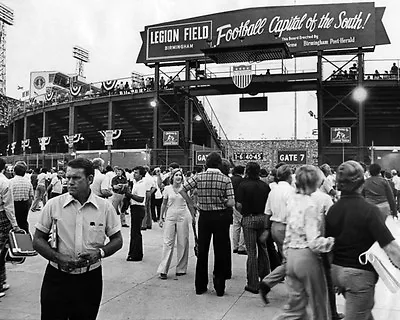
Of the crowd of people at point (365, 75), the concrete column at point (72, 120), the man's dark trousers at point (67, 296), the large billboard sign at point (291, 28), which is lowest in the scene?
the man's dark trousers at point (67, 296)

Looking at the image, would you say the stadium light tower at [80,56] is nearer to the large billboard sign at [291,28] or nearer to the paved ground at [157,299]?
the large billboard sign at [291,28]

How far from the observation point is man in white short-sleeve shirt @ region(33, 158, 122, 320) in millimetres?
2854

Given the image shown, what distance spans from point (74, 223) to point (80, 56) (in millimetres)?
81321

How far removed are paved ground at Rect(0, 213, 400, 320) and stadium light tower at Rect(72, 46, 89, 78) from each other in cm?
7504

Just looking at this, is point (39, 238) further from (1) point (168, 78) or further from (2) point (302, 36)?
(1) point (168, 78)

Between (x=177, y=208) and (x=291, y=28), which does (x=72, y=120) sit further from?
(x=177, y=208)

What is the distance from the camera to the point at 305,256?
3.44 m

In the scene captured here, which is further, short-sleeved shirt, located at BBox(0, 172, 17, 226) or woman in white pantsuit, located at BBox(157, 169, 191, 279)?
woman in white pantsuit, located at BBox(157, 169, 191, 279)

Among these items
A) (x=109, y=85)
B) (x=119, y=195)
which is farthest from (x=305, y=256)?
(x=109, y=85)

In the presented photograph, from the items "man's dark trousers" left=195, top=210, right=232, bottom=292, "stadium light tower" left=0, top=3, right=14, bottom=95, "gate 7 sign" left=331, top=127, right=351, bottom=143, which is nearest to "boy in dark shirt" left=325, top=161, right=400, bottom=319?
"man's dark trousers" left=195, top=210, right=232, bottom=292

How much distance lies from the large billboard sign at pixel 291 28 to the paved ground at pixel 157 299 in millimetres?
17417

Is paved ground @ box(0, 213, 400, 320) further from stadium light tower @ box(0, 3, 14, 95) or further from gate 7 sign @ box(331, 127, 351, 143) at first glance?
stadium light tower @ box(0, 3, 14, 95)

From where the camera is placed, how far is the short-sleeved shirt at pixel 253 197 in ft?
19.0

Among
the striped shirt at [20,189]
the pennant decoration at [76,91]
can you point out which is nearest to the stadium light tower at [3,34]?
the pennant decoration at [76,91]
